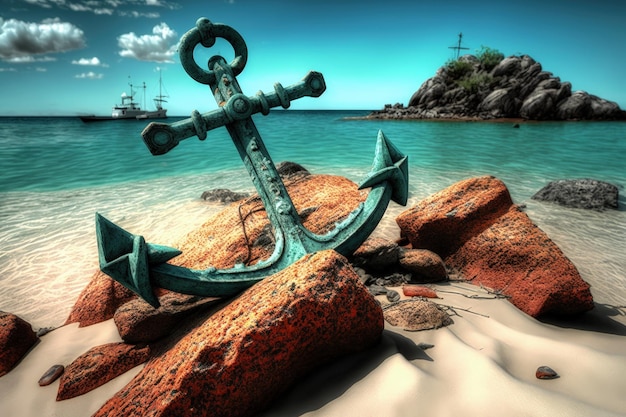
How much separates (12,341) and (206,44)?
8.91 ft

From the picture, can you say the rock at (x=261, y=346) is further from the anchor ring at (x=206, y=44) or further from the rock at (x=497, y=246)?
the anchor ring at (x=206, y=44)

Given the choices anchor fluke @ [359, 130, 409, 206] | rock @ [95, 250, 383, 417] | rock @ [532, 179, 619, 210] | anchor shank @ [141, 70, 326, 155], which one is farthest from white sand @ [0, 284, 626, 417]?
rock @ [532, 179, 619, 210]

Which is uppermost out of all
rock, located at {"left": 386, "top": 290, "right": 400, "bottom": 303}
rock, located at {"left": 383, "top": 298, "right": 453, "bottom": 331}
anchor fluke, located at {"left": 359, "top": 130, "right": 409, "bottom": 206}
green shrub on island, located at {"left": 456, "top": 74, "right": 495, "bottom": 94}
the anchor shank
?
green shrub on island, located at {"left": 456, "top": 74, "right": 495, "bottom": 94}

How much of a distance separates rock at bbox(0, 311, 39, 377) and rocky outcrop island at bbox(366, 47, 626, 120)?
44.3 m

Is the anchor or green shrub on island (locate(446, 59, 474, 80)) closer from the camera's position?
the anchor

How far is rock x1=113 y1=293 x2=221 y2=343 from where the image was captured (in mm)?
2340

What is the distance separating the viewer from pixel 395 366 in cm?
173

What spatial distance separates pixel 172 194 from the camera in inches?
357

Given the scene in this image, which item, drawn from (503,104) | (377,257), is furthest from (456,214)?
(503,104)

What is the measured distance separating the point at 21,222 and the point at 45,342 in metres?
5.59

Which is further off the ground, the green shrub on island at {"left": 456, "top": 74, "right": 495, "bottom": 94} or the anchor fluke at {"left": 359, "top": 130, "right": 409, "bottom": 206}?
the green shrub on island at {"left": 456, "top": 74, "right": 495, "bottom": 94}

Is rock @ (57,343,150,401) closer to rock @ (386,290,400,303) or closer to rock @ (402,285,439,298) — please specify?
rock @ (386,290,400,303)

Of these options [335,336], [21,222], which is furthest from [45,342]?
[21,222]

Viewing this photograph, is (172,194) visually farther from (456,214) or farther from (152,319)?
(456,214)
